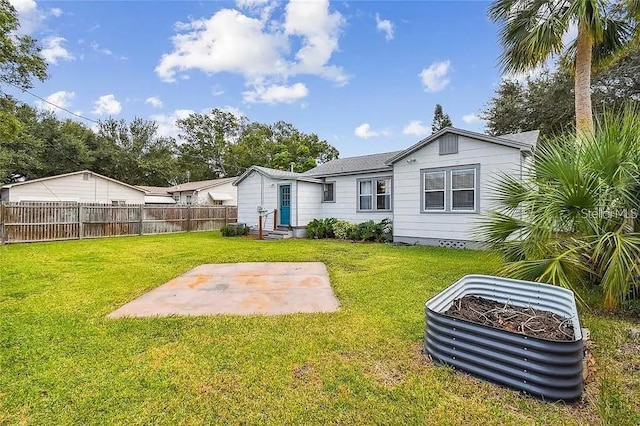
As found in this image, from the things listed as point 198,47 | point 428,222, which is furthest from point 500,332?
point 198,47

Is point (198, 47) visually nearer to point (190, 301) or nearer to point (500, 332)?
point (190, 301)

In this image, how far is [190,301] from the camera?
15.9 ft

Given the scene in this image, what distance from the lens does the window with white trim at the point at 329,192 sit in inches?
566

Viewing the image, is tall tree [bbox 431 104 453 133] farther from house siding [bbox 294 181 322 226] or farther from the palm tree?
the palm tree

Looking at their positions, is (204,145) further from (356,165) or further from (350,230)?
(350,230)

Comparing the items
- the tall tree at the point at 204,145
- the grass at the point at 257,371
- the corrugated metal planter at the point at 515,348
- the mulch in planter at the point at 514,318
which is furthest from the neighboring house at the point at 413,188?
the tall tree at the point at 204,145

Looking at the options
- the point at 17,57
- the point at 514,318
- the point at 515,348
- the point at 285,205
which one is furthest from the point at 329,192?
the point at 17,57

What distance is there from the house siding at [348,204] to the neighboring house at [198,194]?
43.9 ft

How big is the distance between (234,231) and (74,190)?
12.6 m

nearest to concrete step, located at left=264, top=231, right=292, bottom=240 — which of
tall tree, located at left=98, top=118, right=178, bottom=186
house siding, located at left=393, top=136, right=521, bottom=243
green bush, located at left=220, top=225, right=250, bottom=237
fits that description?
green bush, located at left=220, top=225, right=250, bottom=237

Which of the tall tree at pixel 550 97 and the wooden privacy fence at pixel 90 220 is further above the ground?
the tall tree at pixel 550 97

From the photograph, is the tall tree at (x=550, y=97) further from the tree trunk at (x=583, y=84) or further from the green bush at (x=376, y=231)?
the green bush at (x=376, y=231)

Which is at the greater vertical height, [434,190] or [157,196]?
[157,196]

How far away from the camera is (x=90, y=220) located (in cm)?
1430
